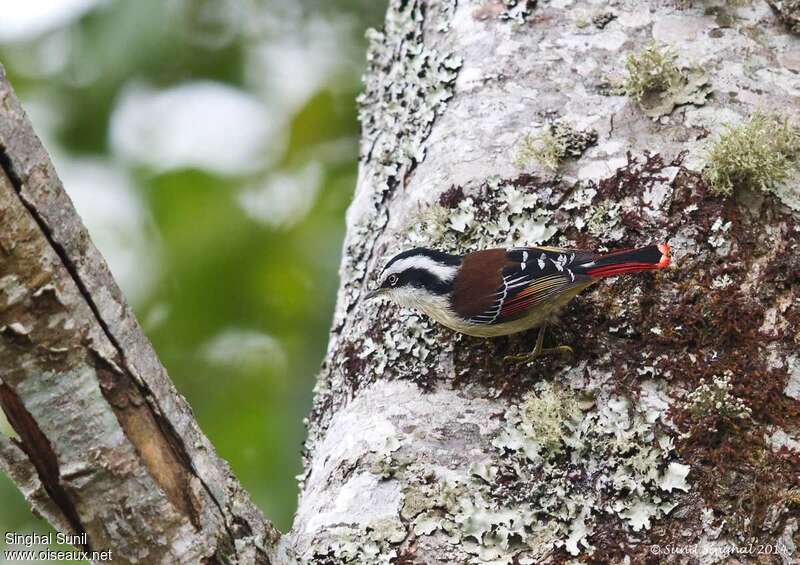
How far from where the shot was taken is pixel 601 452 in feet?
9.73

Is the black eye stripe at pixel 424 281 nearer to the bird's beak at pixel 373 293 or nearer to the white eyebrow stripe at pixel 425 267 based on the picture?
the white eyebrow stripe at pixel 425 267

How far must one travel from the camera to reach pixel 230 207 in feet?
16.9

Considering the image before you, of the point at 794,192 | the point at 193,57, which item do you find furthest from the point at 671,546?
the point at 193,57

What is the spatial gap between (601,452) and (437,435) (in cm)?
57

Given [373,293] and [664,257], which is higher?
[664,257]

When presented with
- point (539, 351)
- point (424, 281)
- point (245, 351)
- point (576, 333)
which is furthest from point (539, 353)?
point (245, 351)

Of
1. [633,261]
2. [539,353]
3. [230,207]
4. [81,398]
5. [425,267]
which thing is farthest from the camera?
[230,207]

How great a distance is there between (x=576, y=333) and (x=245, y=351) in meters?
3.09

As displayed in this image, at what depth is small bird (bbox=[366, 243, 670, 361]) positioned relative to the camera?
338cm

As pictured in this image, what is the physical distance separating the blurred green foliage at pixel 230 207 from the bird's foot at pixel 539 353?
6.22 feet

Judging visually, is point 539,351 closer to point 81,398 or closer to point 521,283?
point 521,283

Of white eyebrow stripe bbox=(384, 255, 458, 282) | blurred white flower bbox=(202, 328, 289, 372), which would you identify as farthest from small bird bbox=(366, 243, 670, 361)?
blurred white flower bbox=(202, 328, 289, 372)

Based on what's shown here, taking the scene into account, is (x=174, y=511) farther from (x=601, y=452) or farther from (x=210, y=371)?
(x=210, y=371)

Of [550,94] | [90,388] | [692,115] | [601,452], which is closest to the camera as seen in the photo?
[90,388]
